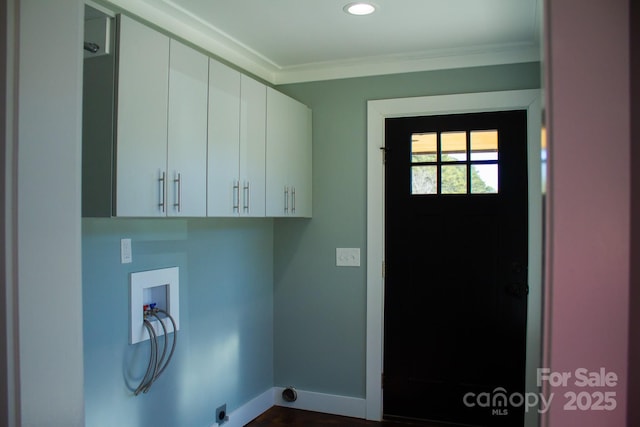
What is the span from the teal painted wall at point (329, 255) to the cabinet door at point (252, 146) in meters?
0.67

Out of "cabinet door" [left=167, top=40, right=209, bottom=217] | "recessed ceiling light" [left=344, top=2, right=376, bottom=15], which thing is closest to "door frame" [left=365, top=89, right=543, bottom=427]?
"recessed ceiling light" [left=344, top=2, right=376, bottom=15]

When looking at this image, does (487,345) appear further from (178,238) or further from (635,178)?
(635,178)

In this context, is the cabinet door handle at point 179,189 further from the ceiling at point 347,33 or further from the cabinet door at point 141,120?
the ceiling at point 347,33

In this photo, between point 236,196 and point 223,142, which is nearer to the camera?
point 223,142

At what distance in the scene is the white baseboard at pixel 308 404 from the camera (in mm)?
3314

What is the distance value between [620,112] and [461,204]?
2427 millimetres

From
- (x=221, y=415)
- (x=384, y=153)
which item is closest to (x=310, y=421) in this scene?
(x=221, y=415)

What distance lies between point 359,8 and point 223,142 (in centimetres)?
94

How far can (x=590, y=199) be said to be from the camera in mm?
806

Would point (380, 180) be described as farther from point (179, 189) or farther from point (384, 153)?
point (179, 189)

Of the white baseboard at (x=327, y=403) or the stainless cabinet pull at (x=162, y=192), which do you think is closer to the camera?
the stainless cabinet pull at (x=162, y=192)

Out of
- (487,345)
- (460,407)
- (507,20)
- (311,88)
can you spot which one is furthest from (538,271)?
(311,88)

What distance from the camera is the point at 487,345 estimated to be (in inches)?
124

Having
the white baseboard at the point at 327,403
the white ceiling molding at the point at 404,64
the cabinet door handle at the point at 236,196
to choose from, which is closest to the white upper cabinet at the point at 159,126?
the cabinet door handle at the point at 236,196
